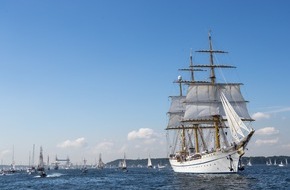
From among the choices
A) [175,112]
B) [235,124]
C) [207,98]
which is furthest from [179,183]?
[175,112]

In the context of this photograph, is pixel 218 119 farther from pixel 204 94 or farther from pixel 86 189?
pixel 86 189

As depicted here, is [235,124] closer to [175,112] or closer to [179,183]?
A: [179,183]

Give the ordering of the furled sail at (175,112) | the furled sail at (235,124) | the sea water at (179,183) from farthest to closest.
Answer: the furled sail at (175,112), the furled sail at (235,124), the sea water at (179,183)

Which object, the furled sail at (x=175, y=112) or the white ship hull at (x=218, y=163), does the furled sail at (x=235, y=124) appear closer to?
the white ship hull at (x=218, y=163)

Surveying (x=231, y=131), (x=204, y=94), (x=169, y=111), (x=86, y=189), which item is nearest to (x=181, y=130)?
(x=169, y=111)

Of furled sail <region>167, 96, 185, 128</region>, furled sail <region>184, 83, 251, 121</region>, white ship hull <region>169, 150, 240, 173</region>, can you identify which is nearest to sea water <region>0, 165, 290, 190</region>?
white ship hull <region>169, 150, 240, 173</region>

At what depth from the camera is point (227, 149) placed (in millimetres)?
92125

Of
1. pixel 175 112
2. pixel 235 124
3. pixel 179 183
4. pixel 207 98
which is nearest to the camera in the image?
pixel 179 183

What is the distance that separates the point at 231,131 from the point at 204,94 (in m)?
24.4

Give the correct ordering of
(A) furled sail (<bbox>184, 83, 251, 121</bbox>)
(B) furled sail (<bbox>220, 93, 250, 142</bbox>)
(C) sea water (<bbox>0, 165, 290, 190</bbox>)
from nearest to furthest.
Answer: (C) sea water (<bbox>0, 165, 290, 190</bbox>)
(B) furled sail (<bbox>220, 93, 250, 142</bbox>)
(A) furled sail (<bbox>184, 83, 251, 121</bbox>)

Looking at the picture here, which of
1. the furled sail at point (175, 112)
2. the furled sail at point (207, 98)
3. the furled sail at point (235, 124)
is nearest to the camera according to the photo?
the furled sail at point (235, 124)

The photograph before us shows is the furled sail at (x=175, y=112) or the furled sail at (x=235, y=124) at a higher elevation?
the furled sail at (x=175, y=112)

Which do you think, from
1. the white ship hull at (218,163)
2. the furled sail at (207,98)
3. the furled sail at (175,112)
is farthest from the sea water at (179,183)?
the furled sail at (175,112)

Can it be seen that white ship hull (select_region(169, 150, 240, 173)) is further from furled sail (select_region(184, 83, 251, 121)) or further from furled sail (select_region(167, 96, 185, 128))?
furled sail (select_region(167, 96, 185, 128))
